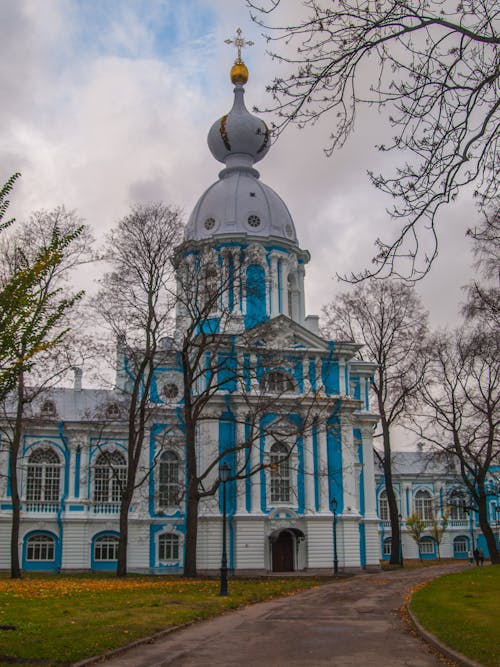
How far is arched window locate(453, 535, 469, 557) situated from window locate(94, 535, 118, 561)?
105ft

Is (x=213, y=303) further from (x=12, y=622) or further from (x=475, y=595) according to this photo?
(x=12, y=622)

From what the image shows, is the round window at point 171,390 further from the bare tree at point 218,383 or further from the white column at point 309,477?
the white column at point 309,477

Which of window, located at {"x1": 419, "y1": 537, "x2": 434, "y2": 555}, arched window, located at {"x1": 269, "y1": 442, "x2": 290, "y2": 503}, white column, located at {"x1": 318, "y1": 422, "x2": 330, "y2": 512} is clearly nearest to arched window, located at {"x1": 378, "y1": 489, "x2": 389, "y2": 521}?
window, located at {"x1": 419, "y1": 537, "x2": 434, "y2": 555}

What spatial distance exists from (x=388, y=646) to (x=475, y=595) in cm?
700

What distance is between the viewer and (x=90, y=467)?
37.9 meters

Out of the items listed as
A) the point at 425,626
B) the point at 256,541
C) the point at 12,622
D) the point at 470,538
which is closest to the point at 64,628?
the point at 12,622

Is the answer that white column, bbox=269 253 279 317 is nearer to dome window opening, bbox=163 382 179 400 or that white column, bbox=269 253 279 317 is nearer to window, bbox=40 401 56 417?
dome window opening, bbox=163 382 179 400

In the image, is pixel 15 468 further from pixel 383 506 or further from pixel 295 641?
pixel 383 506

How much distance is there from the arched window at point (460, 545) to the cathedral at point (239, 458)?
1001 inches

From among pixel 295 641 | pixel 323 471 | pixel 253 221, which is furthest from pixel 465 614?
pixel 253 221

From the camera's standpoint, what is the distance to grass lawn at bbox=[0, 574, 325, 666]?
1050cm

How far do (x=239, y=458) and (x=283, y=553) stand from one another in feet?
16.0

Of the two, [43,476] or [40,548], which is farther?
[43,476]

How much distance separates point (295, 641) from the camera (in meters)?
12.3
